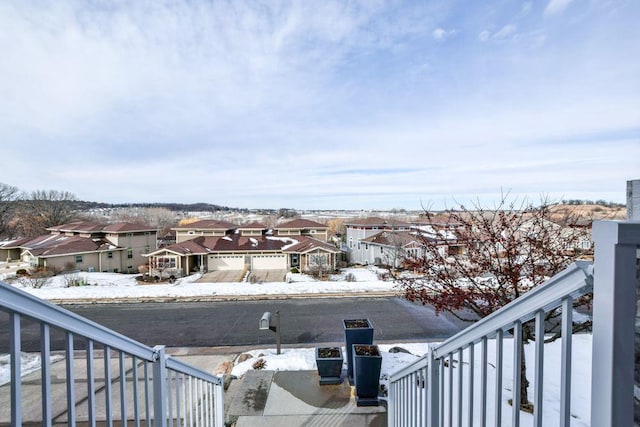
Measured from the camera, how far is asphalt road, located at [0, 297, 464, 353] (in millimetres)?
8383

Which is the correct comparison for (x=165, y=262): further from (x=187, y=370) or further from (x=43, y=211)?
(x=43, y=211)

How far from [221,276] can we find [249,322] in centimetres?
949

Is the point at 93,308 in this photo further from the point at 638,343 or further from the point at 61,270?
the point at 638,343

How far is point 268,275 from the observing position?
62.0 ft

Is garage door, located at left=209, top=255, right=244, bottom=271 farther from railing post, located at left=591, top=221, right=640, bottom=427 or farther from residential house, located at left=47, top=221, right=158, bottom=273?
railing post, located at left=591, top=221, right=640, bottom=427

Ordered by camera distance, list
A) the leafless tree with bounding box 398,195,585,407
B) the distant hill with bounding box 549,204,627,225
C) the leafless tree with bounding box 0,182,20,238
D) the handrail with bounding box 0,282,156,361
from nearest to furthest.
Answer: the handrail with bounding box 0,282,156,361
the leafless tree with bounding box 398,195,585,407
the distant hill with bounding box 549,204,627,225
the leafless tree with bounding box 0,182,20,238

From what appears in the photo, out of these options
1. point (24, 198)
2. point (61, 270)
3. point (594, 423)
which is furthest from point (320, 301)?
point (24, 198)

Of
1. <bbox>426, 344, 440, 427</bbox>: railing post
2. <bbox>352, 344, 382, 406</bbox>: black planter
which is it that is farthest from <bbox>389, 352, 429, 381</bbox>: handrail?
<bbox>352, 344, 382, 406</bbox>: black planter

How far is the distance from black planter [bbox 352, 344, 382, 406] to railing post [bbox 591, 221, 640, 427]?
3.42m

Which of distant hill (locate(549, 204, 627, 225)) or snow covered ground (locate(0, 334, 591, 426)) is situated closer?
snow covered ground (locate(0, 334, 591, 426))

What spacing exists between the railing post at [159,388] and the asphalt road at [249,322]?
6320 millimetres

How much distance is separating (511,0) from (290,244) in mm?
18834

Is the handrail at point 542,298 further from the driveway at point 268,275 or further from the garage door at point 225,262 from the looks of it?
the garage door at point 225,262

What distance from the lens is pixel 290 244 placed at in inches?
871
